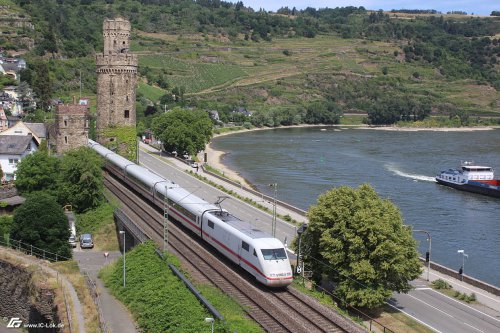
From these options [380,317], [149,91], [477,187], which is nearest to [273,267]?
[380,317]

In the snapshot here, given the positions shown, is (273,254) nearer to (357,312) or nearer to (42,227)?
(357,312)

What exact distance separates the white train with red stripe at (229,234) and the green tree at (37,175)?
7831mm

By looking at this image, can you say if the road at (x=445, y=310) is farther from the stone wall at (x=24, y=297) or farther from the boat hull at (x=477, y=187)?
the boat hull at (x=477, y=187)

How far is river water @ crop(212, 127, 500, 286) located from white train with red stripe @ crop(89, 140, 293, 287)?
879 inches

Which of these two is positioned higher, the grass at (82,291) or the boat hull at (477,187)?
the grass at (82,291)

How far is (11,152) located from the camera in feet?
197

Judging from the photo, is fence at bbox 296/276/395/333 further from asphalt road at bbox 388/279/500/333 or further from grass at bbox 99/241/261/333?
grass at bbox 99/241/261/333

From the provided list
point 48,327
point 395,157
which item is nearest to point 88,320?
point 48,327

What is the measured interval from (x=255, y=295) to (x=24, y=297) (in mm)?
12842

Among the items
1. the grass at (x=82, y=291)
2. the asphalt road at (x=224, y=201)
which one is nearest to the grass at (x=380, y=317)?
the grass at (x=82, y=291)

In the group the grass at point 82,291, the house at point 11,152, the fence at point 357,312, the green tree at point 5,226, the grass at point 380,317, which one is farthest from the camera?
the house at point 11,152

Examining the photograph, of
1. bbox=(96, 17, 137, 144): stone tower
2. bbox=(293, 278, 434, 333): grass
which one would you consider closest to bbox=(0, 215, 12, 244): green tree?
bbox=(293, 278, 434, 333): grass

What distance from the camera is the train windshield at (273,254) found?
1147 inches

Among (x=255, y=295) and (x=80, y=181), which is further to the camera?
(x=80, y=181)
